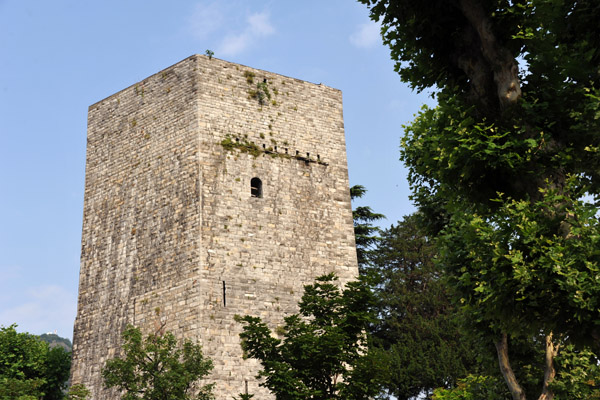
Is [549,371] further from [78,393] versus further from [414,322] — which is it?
[414,322]

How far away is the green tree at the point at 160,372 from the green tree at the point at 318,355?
→ 133cm

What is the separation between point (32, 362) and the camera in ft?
84.7

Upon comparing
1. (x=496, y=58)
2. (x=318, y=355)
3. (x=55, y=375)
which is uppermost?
(x=496, y=58)

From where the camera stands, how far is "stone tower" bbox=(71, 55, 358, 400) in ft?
63.3

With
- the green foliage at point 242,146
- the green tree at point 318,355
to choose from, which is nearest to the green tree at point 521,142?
the green tree at point 318,355

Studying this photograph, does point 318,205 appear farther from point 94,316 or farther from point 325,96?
point 94,316

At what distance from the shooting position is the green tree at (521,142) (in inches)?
342

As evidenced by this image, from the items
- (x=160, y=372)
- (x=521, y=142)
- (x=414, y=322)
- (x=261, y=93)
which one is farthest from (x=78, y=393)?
(x=414, y=322)

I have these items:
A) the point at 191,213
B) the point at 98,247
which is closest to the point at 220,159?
the point at 191,213

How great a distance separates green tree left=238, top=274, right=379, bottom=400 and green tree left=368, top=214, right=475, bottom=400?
10.8m

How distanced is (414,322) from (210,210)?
51.7ft

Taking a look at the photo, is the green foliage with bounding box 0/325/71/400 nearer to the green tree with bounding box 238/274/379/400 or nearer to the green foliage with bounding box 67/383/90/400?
the green foliage with bounding box 67/383/90/400

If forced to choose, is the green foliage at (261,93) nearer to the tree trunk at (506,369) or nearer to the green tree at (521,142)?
the tree trunk at (506,369)

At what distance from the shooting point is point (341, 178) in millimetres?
22797
